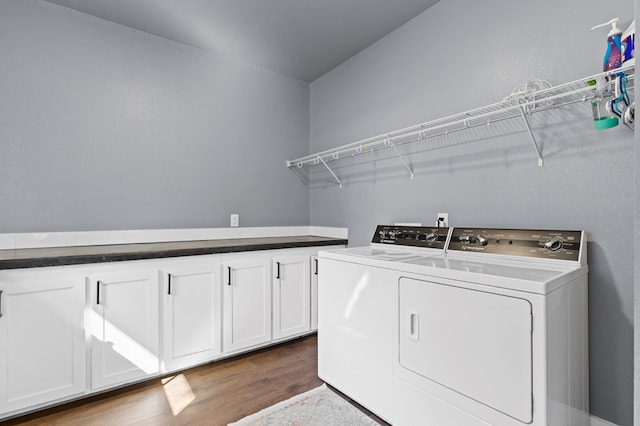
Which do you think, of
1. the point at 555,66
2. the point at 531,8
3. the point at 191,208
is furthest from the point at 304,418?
the point at 531,8

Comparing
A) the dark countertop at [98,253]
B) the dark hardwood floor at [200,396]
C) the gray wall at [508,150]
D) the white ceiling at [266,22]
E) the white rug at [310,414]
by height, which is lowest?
the dark hardwood floor at [200,396]

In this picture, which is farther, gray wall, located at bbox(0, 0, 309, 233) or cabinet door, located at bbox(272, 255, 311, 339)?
cabinet door, located at bbox(272, 255, 311, 339)

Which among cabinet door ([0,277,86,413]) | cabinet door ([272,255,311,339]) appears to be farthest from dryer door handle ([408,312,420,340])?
cabinet door ([0,277,86,413])

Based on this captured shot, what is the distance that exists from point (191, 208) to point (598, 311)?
109 inches

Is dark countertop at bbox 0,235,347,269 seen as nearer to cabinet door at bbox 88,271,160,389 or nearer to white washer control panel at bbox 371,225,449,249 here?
cabinet door at bbox 88,271,160,389

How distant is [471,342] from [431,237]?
80 centimetres

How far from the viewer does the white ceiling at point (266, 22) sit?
2.23m

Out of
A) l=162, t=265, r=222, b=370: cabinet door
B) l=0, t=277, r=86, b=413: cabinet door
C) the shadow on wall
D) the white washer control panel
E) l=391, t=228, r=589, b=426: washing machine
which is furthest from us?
l=162, t=265, r=222, b=370: cabinet door

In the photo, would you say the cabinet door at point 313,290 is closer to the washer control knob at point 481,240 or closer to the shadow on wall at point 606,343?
the washer control knob at point 481,240

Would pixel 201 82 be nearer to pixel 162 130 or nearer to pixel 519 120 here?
pixel 162 130

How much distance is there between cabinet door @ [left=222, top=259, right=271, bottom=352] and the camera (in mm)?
2324

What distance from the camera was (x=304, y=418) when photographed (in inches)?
66.4

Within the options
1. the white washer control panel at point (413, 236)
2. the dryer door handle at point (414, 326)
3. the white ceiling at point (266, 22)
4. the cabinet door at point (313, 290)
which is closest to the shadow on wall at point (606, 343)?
the white washer control panel at point (413, 236)

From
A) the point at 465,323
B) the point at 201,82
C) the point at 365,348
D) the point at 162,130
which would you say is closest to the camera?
the point at 465,323
